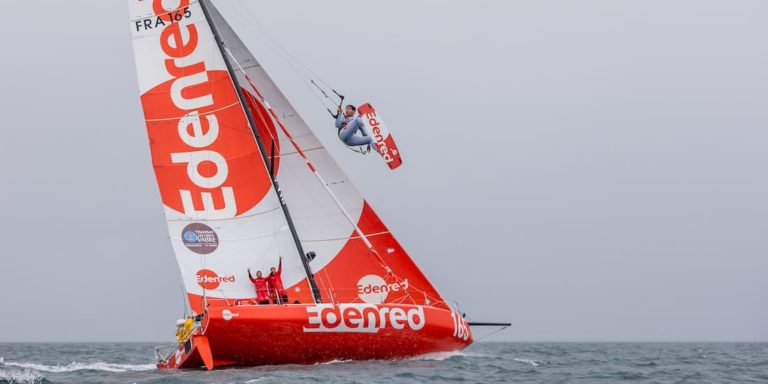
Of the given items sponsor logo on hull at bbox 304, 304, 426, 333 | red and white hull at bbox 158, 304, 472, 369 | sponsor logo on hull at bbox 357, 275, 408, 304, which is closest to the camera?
red and white hull at bbox 158, 304, 472, 369

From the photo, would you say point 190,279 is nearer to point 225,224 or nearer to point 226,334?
point 225,224

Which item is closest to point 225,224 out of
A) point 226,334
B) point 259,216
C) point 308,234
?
point 259,216

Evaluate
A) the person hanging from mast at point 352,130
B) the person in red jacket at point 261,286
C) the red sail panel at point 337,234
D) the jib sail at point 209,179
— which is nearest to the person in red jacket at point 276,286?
the person in red jacket at point 261,286

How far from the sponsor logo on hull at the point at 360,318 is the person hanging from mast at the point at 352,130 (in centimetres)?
360

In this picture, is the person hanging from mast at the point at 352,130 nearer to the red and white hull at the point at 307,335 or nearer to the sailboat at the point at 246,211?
the sailboat at the point at 246,211

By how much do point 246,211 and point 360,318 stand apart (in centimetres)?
326

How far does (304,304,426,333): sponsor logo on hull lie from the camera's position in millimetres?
16719

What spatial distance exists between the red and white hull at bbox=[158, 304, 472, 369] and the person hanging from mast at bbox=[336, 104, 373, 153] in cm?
356

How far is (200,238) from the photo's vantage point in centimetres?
1862

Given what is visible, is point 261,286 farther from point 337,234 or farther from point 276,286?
point 337,234

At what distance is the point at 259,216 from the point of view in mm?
18719

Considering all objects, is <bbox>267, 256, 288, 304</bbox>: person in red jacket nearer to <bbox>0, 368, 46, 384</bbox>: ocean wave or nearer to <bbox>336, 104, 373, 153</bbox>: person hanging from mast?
<bbox>336, 104, 373, 153</bbox>: person hanging from mast

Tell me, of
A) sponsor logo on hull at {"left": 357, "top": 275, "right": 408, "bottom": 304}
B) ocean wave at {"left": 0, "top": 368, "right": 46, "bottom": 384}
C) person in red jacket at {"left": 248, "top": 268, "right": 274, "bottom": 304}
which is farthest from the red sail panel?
ocean wave at {"left": 0, "top": 368, "right": 46, "bottom": 384}

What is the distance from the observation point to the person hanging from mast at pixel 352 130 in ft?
64.0
